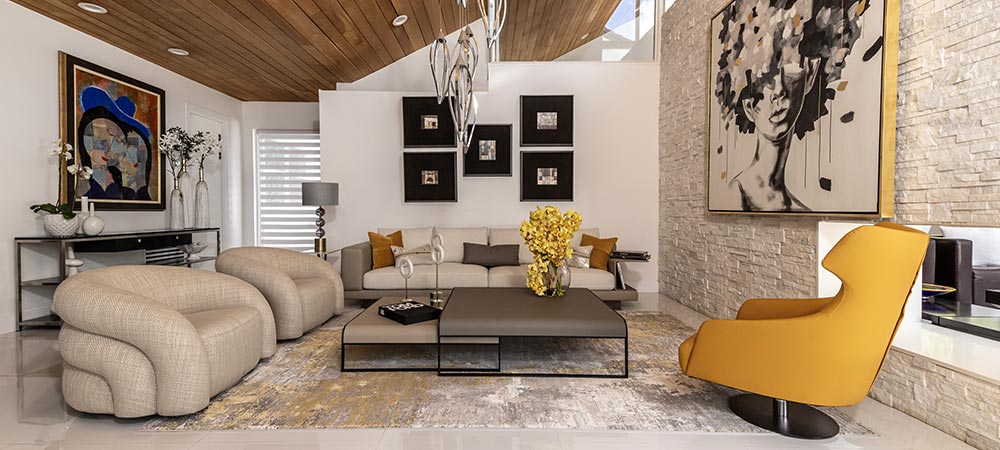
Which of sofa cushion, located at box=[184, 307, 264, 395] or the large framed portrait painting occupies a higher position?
the large framed portrait painting

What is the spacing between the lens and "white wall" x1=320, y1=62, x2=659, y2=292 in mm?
5598

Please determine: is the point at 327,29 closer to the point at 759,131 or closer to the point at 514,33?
the point at 514,33

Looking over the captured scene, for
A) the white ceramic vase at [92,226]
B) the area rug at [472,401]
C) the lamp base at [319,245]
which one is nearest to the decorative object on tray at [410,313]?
the area rug at [472,401]

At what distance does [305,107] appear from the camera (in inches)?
275

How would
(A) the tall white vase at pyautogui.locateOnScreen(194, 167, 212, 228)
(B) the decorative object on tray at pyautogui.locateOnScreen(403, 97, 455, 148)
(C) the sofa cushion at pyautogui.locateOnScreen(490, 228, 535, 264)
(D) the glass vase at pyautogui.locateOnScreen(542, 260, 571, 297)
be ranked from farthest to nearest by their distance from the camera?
(A) the tall white vase at pyautogui.locateOnScreen(194, 167, 212, 228), (B) the decorative object on tray at pyautogui.locateOnScreen(403, 97, 455, 148), (C) the sofa cushion at pyautogui.locateOnScreen(490, 228, 535, 264), (D) the glass vase at pyautogui.locateOnScreen(542, 260, 571, 297)

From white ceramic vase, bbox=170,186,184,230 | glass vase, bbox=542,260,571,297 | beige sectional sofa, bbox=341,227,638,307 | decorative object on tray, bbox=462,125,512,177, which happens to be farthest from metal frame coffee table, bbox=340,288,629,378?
white ceramic vase, bbox=170,186,184,230

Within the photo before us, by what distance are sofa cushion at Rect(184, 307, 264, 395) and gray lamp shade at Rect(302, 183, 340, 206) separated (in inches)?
100.0

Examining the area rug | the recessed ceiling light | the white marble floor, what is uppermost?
the recessed ceiling light

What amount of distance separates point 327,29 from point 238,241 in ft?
12.4

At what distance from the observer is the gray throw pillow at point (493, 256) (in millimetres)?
4961

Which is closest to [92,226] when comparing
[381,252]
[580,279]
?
[381,252]

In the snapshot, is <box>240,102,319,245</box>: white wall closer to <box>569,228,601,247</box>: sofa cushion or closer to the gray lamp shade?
the gray lamp shade

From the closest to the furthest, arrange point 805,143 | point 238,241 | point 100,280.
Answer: point 100,280
point 805,143
point 238,241

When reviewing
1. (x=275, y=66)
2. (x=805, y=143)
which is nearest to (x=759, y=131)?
(x=805, y=143)
